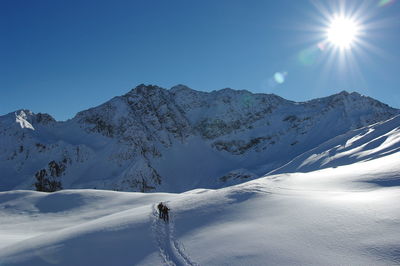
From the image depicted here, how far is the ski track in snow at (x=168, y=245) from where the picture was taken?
8.74 metres

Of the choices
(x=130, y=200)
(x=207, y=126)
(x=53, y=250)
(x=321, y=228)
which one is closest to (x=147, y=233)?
(x=53, y=250)

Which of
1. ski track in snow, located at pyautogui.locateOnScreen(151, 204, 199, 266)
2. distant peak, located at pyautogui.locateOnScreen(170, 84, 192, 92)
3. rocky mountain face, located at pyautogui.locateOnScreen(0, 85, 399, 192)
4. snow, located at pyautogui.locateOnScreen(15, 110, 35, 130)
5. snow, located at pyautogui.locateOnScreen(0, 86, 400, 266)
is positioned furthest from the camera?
distant peak, located at pyautogui.locateOnScreen(170, 84, 192, 92)

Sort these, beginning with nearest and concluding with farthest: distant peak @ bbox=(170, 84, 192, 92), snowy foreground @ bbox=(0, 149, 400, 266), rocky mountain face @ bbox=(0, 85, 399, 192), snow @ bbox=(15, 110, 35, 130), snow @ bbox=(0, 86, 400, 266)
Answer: snowy foreground @ bbox=(0, 149, 400, 266) < snow @ bbox=(0, 86, 400, 266) < rocky mountain face @ bbox=(0, 85, 399, 192) < snow @ bbox=(15, 110, 35, 130) < distant peak @ bbox=(170, 84, 192, 92)

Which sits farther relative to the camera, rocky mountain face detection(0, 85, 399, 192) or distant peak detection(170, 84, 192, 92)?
distant peak detection(170, 84, 192, 92)

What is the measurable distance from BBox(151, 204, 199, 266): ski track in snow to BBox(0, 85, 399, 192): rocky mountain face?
283ft

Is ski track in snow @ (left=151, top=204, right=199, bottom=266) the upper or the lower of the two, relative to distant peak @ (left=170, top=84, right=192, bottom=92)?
lower

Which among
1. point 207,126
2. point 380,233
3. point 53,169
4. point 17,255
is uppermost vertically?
point 207,126

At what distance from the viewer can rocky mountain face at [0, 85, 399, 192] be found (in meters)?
99.1

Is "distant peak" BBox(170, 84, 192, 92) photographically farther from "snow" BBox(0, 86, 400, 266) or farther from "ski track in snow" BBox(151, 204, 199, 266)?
"ski track in snow" BBox(151, 204, 199, 266)

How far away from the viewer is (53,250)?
1098 centimetres

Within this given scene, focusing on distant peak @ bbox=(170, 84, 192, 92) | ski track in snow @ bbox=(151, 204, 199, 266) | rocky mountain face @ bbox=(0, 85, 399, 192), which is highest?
distant peak @ bbox=(170, 84, 192, 92)

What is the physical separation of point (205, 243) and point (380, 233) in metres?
5.30

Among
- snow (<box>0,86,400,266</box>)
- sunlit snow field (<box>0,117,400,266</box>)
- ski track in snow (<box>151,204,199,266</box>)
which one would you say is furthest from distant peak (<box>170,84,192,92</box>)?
ski track in snow (<box>151,204,199,266</box>)

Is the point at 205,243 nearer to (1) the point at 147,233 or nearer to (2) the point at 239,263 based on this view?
(2) the point at 239,263
